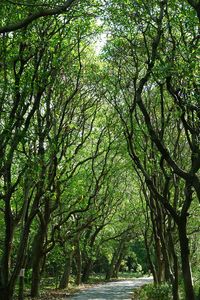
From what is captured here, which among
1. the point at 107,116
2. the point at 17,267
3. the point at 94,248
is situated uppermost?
the point at 107,116

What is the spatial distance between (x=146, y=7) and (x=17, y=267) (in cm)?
849

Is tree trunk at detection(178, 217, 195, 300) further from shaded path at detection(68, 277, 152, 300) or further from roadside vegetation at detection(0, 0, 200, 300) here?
shaded path at detection(68, 277, 152, 300)

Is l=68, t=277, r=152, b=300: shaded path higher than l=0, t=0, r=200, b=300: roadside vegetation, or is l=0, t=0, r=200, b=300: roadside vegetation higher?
l=0, t=0, r=200, b=300: roadside vegetation

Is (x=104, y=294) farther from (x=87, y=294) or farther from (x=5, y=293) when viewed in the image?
(x=5, y=293)

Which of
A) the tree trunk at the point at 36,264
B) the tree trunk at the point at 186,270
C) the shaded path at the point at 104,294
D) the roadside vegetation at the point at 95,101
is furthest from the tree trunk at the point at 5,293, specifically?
the shaded path at the point at 104,294

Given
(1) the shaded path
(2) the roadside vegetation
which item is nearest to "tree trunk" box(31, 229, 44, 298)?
(2) the roadside vegetation

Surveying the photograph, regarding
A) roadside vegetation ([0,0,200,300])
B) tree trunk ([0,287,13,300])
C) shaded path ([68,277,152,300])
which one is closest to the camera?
roadside vegetation ([0,0,200,300])

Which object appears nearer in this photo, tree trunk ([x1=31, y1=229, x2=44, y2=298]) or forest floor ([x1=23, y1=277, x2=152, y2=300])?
tree trunk ([x1=31, y1=229, x2=44, y2=298])

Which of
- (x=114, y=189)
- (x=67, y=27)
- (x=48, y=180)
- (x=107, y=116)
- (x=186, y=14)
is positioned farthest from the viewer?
(x=114, y=189)

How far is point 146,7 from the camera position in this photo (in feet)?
37.7

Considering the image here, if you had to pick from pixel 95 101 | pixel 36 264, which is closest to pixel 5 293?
pixel 36 264

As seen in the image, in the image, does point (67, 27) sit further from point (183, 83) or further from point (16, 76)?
point (183, 83)

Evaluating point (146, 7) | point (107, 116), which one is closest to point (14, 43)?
point (146, 7)

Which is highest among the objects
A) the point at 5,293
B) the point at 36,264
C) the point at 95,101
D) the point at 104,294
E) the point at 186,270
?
the point at 95,101
